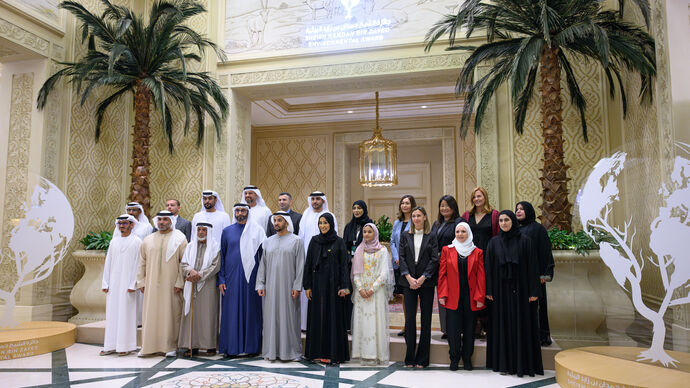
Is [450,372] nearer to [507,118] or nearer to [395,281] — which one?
[395,281]

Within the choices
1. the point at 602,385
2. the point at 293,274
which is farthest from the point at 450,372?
the point at 293,274

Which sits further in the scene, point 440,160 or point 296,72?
point 440,160

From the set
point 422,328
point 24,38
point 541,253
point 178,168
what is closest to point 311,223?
point 422,328

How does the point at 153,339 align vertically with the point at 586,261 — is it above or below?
below

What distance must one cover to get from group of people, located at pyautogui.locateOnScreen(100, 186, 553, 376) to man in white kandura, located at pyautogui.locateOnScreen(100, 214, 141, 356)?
1cm

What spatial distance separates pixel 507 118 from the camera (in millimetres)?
6660

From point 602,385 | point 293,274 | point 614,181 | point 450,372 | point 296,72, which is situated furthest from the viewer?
point 296,72

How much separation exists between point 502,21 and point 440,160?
615 cm

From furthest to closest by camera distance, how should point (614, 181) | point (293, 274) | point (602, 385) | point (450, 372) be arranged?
point (293, 274), point (450, 372), point (614, 181), point (602, 385)

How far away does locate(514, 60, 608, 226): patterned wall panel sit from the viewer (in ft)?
20.9

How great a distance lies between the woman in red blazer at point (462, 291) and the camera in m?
4.51


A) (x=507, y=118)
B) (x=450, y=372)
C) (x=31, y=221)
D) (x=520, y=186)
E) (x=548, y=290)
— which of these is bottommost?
(x=450, y=372)

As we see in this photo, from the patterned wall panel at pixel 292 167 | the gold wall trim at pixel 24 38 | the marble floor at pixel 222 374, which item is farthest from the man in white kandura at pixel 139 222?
the patterned wall panel at pixel 292 167

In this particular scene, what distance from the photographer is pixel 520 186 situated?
6.55 metres
